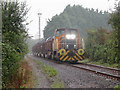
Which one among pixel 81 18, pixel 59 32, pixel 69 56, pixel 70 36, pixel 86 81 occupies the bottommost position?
pixel 86 81

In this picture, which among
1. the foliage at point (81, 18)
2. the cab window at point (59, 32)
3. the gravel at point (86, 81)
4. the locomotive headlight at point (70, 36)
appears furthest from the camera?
the foliage at point (81, 18)

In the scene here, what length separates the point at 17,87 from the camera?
4.85m

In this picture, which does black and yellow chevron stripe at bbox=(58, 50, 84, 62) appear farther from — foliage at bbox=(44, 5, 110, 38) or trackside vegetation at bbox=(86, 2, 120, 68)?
foliage at bbox=(44, 5, 110, 38)

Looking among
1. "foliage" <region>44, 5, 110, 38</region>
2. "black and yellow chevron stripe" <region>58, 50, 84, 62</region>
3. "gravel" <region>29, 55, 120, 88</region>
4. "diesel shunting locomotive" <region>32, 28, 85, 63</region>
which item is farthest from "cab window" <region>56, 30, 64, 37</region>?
"foliage" <region>44, 5, 110, 38</region>

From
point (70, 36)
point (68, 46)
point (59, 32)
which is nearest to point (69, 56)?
point (68, 46)

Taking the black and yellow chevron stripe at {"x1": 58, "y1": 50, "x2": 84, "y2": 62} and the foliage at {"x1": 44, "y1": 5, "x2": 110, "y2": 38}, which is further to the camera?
the foliage at {"x1": 44, "y1": 5, "x2": 110, "y2": 38}

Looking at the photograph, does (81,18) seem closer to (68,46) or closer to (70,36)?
(70,36)

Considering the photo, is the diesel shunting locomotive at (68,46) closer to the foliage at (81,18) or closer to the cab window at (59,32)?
the cab window at (59,32)

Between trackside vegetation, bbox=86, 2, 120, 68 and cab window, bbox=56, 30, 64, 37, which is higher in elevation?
cab window, bbox=56, 30, 64, 37

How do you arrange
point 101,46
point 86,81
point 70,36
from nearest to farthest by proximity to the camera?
point 86,81, point 70,36, point 101,46

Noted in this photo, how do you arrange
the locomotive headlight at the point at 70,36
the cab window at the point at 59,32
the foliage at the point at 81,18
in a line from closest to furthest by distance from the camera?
1. the locomotive headlight at the point at 70,36
2. the cab window at the point at 59,32
3. the foliage at the point at 81,18

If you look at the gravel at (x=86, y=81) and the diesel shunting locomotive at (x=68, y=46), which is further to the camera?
the diesel shunting locomotive at (x=68, y=46)

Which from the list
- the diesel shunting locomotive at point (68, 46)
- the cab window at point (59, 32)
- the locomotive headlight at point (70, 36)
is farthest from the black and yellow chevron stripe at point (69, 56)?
the cab window at point (59, 32)

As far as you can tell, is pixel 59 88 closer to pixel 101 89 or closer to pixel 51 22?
pixel 101 89
